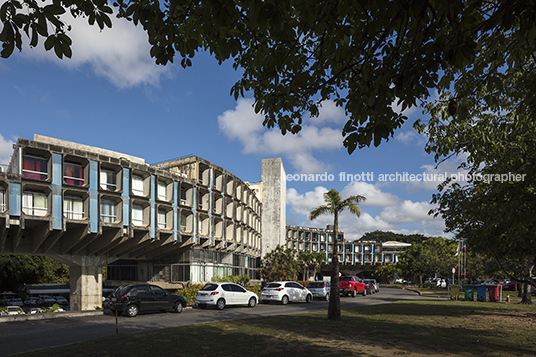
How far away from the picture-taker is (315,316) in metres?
18.3

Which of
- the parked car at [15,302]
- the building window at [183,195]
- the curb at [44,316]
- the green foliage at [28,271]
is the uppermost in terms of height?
the building window at [183,195]

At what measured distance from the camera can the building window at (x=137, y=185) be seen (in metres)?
36.7

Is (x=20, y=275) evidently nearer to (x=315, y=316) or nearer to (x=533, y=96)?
(x=315, y=316)

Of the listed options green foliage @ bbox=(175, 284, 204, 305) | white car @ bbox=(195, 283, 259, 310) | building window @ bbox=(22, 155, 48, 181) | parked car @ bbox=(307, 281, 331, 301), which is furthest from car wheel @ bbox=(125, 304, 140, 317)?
parked car @ bbox=(307, 281, 331, 301)

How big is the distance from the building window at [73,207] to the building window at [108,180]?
2.36 metres

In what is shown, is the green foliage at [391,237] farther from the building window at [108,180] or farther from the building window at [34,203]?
the building window at [34,203]

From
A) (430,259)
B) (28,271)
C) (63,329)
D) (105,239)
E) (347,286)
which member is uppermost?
(105,239)

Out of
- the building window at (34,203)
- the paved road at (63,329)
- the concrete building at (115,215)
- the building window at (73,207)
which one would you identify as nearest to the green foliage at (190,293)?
the concrete building at (115,215)

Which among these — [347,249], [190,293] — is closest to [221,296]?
[190,293]

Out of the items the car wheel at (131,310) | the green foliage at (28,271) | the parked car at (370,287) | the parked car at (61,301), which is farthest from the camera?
the green foliage at (28,271)

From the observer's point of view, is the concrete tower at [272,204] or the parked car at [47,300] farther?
the concrete tower at [272,204]

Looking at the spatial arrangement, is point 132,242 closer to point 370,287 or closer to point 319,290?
point 319,290

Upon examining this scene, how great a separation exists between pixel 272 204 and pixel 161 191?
33.7m

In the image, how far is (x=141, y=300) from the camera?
64.8 ft
